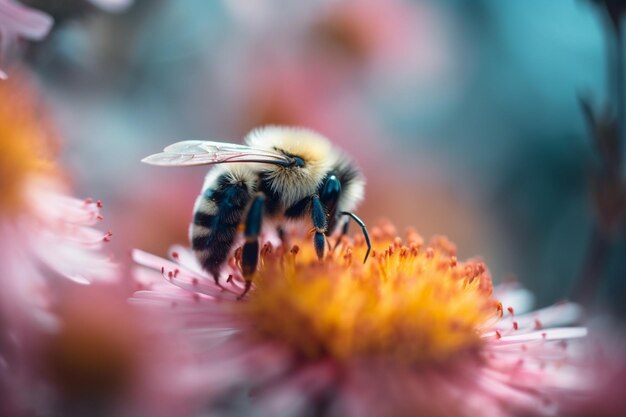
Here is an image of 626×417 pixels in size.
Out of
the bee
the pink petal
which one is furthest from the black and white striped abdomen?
the pink petal

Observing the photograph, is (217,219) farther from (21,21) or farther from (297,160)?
(21,21)

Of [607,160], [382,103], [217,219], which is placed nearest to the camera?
[217,219]

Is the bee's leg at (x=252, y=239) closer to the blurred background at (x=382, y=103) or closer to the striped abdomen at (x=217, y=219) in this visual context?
the striped abdomen at (x=217, y=219)

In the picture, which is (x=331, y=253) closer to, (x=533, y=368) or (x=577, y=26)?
(x=533, y=368)

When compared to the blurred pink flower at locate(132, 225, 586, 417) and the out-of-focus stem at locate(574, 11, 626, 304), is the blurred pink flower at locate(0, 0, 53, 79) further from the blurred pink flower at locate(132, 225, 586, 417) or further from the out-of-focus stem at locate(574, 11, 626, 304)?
the out-of-focus stem at locate(574, 11, 626, 304)

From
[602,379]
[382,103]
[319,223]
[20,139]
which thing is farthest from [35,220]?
[382,103]

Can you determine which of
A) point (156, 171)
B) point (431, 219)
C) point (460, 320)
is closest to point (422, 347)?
point (460, 320)
